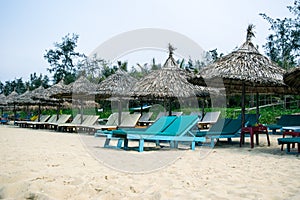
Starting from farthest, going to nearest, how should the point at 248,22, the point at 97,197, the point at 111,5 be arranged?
the point at 111,5, the point at 248,22, the point at 97,197

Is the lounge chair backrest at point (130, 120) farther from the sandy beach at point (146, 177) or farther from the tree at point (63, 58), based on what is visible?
the tree at point (63, 58)

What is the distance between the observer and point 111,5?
9555 mm

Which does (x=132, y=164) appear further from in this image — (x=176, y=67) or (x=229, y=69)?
(x=176, y=67)

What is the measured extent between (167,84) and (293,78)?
4.52m

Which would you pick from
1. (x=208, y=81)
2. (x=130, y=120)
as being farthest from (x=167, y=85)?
(x=208, y=81)

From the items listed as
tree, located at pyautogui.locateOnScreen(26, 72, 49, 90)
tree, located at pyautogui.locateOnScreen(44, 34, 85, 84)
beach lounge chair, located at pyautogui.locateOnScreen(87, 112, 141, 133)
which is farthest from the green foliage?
beach lounge chair, located at pyautogui.locateOnScreen(87, 112, 141, 133)

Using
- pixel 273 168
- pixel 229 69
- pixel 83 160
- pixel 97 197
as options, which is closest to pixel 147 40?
pixel 229 69

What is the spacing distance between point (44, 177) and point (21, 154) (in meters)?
2.11

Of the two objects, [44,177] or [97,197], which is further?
[44,177]

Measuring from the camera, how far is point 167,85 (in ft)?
35.1

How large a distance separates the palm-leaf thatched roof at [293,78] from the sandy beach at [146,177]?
7.09 ft

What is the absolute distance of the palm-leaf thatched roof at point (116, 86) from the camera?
39.5ft

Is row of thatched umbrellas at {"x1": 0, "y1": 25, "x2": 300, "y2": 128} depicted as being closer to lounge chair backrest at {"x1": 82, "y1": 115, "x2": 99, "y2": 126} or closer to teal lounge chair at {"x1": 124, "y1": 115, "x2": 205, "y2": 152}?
lounge chair backrest at {"x1": 82, "y1": 115, "x2": 99, "y2": 126}

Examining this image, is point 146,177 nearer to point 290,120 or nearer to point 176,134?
point 176,134
